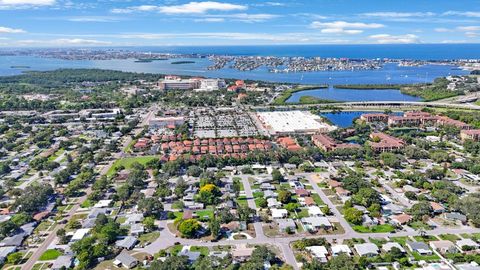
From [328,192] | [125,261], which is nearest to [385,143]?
[328,192]

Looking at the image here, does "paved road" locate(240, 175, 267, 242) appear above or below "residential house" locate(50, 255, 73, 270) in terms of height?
above

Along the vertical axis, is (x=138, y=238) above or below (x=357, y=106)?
below

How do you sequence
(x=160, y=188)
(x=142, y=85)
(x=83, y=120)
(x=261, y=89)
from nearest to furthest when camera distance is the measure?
(x=160, y=188) → (x=83, y=120) → (x=261, y=89) → (x=142, y=85)

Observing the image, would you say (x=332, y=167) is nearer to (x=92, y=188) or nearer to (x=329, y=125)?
(x=329, y=125)

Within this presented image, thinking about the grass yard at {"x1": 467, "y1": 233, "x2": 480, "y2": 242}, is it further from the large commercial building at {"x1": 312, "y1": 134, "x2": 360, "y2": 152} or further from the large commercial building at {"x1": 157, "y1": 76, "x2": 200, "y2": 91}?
the large commercial building at {"x1": 157, "y1": 76, "x2": 200, "y2": 91}

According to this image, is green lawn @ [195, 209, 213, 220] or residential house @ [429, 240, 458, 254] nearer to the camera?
residential house @ [429, 240, 458, 254]

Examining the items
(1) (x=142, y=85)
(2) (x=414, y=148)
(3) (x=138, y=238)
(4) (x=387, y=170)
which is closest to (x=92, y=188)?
(3) (x=138, y=238)

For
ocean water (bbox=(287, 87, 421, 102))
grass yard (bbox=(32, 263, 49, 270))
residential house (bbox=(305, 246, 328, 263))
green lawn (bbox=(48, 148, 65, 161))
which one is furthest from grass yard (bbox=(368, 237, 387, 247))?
ocean water (bbox=(287, 87, 421, 102))

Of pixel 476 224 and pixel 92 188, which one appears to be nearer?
pixel 476 224
